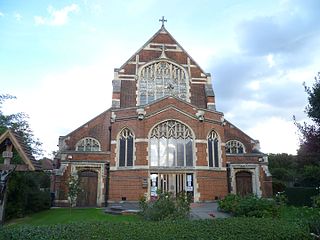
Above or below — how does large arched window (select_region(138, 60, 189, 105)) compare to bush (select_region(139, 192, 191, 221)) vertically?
above

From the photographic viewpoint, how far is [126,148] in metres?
21.0

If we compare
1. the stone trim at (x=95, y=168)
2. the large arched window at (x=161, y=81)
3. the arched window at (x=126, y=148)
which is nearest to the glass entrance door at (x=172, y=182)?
the arched window at (x=126, y=148)

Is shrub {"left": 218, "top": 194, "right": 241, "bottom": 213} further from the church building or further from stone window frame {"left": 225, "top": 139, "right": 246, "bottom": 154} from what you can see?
stone window frame {"left": 225, "top": 139, "right": 246, "bottom": 154}

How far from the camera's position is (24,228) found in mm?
7590

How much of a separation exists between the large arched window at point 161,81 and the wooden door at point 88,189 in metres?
8.43

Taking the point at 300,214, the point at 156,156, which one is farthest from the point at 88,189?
the point at 300,214

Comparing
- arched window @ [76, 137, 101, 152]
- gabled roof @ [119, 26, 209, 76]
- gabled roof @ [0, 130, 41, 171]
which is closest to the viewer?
gabled roof @ [0, 130, 41, 171]

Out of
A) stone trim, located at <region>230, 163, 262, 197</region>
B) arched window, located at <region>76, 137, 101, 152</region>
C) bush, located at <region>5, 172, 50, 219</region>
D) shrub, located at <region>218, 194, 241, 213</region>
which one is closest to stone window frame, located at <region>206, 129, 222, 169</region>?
stone trim, located at <region>230, 163, 262, 197</region>

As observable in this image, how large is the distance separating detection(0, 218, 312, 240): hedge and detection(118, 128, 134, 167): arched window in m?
12.5

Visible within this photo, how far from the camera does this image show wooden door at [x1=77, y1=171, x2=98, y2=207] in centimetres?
2172

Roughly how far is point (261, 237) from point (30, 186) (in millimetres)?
16758

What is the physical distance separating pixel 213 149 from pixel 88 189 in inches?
395

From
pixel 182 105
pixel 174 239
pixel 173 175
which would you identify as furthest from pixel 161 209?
pixel 182 105

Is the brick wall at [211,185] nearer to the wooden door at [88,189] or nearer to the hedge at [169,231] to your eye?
the wooden door at [88,189]
